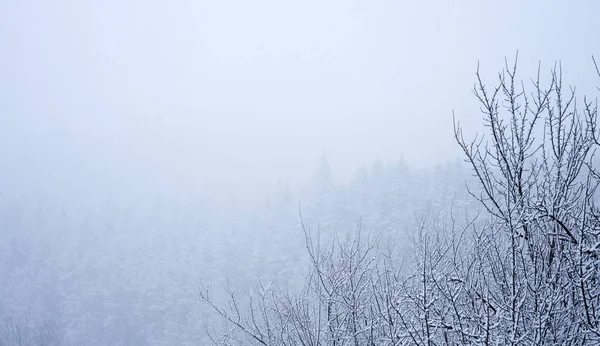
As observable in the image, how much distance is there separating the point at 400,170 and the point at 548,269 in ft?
210

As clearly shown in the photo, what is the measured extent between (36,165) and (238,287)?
156 m

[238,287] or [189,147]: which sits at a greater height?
[189,147]

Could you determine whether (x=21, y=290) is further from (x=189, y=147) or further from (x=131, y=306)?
(x=189, y=147)

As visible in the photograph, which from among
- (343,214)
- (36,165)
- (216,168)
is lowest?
(343,214)

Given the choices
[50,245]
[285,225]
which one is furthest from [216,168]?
[285,225]

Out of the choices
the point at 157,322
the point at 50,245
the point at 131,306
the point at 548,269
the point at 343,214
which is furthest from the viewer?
the point at 50,245

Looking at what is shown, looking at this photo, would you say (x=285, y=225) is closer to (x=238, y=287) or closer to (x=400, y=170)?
(x=238, y=287)

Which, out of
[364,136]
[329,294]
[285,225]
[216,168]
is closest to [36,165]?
[216,168]

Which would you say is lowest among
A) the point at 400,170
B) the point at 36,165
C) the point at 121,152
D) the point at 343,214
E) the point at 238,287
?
the point at 238,287

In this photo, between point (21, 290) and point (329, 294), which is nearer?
point (329, 294)

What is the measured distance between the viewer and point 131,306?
182 feet

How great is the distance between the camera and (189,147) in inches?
6639

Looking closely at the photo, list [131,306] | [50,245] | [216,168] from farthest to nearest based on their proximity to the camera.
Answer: [216,168] → [50,245] → [131,306]

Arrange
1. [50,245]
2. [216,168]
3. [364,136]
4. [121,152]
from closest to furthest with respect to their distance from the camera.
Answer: [50,245] < [216,168] < [364,136] < [121,152]
